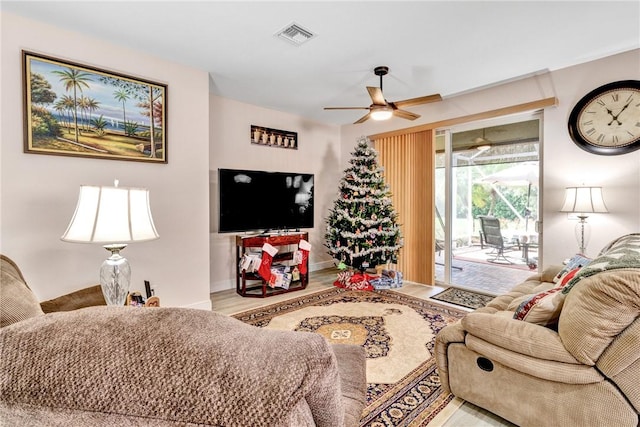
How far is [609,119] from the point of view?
2.86 m

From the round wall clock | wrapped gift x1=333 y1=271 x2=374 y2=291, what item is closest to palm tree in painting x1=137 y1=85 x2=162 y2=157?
wrapped gift x1=333 y1=271 x2=374 y2=291

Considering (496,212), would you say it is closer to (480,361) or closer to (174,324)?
(480,361)

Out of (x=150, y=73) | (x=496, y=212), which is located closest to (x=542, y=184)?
(x=496, y=212)

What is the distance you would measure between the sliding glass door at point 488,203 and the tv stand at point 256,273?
204 centimetres

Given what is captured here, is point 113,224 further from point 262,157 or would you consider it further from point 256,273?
point 262,157

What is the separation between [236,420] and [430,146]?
4.27 meters

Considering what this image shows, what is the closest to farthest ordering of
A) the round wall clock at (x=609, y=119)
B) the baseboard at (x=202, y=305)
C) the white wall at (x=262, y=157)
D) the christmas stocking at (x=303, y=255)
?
1. the round wall clock at (x=609, y=119)
2. the baseboard at (x=202, y=305)
3. the white wall at (x=262, y=157)
4. the christmas stocking at (x=303, y=255)

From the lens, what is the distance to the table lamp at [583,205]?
2756 millimetres

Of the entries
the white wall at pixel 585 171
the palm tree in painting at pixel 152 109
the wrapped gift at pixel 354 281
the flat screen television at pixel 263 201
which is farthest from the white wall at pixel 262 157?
the white wall at pixel 585 171

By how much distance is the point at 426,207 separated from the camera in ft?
14.0

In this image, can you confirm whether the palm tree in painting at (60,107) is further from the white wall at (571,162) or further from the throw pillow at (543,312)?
the white wall at (571,162)

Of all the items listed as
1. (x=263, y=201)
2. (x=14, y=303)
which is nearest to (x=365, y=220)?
(x=263, y=201)

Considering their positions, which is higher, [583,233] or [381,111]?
[381,111]

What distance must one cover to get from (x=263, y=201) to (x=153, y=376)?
356 cm
